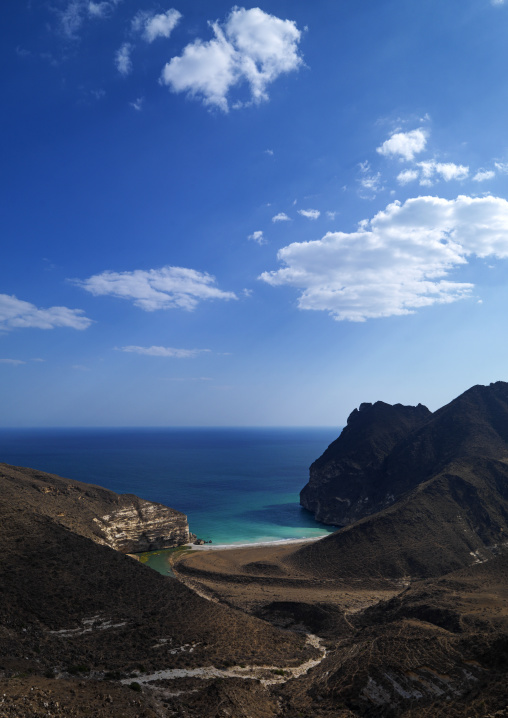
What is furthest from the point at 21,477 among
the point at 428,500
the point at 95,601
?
the point at 428,500

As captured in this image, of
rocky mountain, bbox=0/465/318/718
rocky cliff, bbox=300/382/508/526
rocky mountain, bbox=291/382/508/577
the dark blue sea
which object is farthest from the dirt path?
rocky cliff, bbox=300/382/508/526

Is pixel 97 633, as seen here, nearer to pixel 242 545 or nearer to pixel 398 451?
pixel 242 545

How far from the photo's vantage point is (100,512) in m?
67.2

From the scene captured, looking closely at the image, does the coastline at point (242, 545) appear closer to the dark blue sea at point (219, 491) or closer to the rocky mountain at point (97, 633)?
the dark blue sea at point (219, 491)

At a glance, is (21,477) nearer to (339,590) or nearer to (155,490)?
(339,590)

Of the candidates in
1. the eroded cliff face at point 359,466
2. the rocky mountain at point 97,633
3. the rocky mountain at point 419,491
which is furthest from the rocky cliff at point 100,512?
the eroded cliff face at point 359,466

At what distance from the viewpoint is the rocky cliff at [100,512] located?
56.0 m

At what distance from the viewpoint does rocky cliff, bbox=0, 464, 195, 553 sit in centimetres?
5603

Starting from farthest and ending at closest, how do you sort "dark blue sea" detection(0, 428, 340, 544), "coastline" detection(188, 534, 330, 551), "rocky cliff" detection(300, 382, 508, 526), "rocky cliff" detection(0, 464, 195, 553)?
"dark blue sea" detection(0, 428, 340, 544)
"rocky cliff" detection(300, 382, 508, 526)
"coastline" detection(188, 534, 330, 551)
"rocky cliff" detection(0, 464, 195, 553)

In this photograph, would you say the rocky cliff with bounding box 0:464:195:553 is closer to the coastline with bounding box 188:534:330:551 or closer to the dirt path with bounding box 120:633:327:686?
the coastline with bounding box 188:534:330:551

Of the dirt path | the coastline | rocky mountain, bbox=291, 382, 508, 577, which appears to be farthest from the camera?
the coastline

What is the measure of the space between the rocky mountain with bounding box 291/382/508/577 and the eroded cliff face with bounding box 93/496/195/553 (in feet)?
80.2

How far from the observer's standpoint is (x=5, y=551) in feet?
119

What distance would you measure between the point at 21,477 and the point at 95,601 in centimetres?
3573
